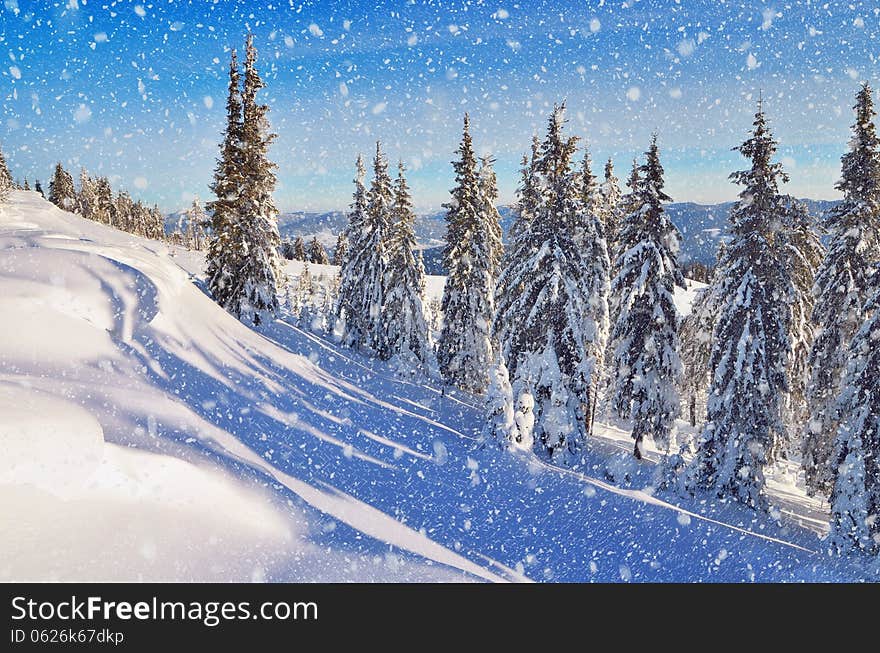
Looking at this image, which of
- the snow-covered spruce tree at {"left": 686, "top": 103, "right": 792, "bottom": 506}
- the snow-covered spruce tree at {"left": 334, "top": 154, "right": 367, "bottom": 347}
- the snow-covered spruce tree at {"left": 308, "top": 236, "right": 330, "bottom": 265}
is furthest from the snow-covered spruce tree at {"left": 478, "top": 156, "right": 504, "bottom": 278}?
the snow-covered spruce tree at {"left": 308, "top": 236, "right": 330, "bottom": 265}

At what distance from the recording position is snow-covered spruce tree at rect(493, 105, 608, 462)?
754 inches

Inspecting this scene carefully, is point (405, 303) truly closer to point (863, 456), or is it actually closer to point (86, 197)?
point (863, 456)

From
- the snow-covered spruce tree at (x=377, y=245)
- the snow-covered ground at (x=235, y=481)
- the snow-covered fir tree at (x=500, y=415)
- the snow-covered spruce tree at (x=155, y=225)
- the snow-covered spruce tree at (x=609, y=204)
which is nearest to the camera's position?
the snow-covered ground at (x=235, y=481)

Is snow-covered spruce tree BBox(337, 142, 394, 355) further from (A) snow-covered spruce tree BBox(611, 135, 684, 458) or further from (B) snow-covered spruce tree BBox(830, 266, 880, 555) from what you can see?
(B) snow-covered spruce tree BBox(830, 266, 880, 555)

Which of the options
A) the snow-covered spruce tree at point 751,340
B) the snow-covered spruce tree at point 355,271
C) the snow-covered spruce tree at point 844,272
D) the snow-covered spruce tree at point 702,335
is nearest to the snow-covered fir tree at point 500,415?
the snow-covered spruce tree at point 751,340

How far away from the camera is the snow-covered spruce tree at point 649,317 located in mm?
20016

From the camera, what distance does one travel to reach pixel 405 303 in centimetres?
3030

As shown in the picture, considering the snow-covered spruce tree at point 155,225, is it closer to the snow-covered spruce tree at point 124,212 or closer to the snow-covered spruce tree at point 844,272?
the snow-covered spruce tree at point 124,212

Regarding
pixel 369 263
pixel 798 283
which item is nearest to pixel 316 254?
pixel 369 263

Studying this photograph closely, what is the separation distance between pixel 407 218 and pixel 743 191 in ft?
62.6

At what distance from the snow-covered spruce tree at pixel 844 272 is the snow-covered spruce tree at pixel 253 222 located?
24.2 meters

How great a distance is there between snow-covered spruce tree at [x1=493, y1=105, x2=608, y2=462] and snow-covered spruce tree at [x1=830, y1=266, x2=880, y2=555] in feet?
27.5

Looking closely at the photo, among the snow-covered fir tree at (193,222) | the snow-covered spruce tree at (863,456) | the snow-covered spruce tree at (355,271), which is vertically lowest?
the snow-covered spruce tree at (863,456)
